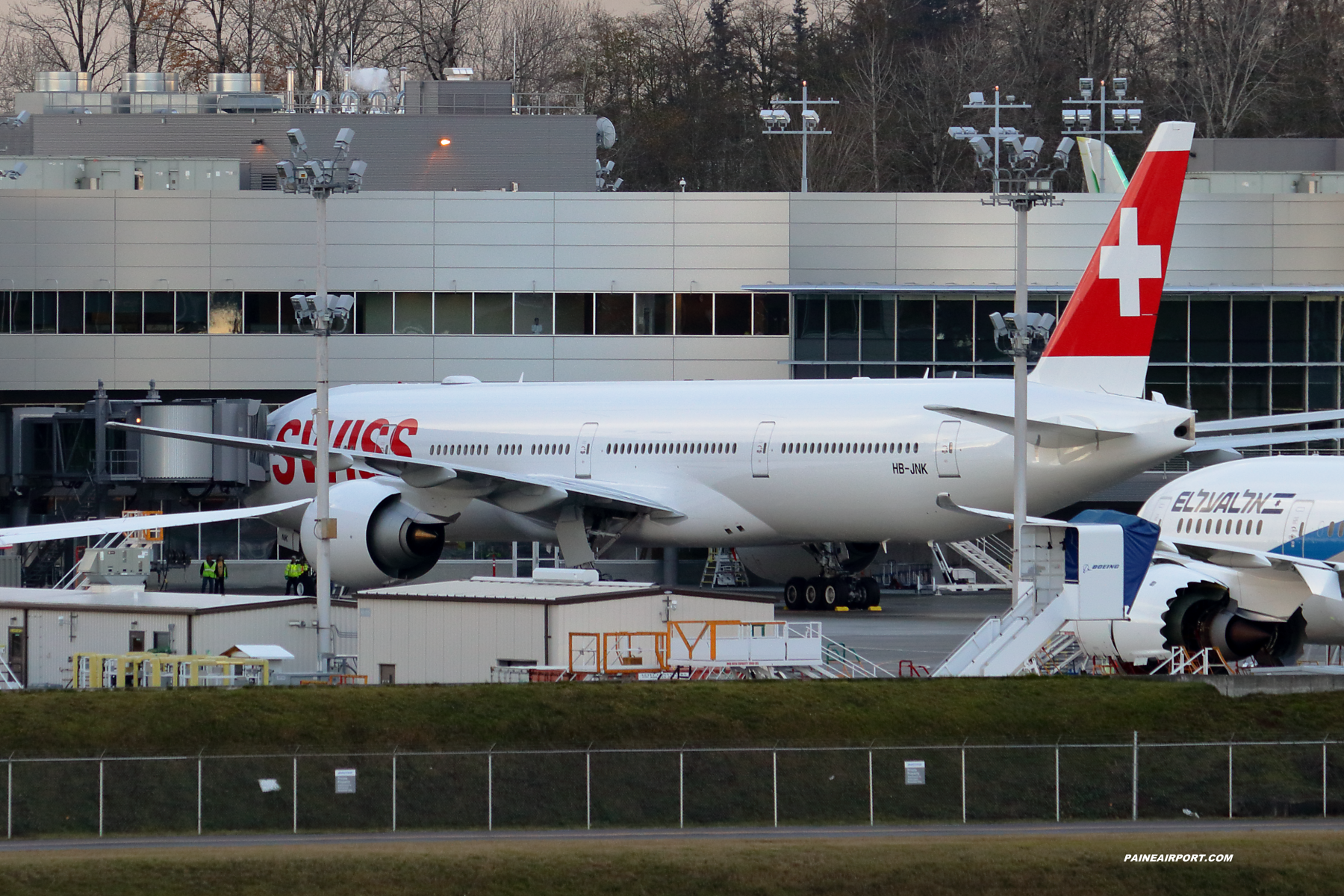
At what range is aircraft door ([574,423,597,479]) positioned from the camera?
127 feet

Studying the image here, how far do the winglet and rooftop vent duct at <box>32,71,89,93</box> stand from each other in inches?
1470

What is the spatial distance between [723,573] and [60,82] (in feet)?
94.7

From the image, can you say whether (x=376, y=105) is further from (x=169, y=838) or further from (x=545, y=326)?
(x=169, y=838)

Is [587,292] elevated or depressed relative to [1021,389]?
elevated

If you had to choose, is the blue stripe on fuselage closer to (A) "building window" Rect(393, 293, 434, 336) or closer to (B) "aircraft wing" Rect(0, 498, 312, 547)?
(B) "aircraft wing" Rect(0, 498, 312, 547)

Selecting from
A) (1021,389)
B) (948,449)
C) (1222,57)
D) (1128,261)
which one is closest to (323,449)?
(1021,389)

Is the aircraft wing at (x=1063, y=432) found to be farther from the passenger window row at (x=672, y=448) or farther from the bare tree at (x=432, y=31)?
the bare tree at (x=432, y=31)

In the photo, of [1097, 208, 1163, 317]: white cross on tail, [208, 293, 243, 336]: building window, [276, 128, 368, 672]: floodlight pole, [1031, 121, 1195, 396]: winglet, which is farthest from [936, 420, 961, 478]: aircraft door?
[208, 293, 243, 336]: building window

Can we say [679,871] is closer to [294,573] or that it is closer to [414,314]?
[294,573]

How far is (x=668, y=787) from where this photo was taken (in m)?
20.6

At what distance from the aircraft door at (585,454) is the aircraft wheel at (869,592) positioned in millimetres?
5706

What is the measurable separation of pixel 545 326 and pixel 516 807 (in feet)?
98.3

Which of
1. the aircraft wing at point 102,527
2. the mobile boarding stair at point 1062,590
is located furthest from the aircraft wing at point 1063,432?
the aircraft wing at point 102,527

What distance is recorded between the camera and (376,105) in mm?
57062
